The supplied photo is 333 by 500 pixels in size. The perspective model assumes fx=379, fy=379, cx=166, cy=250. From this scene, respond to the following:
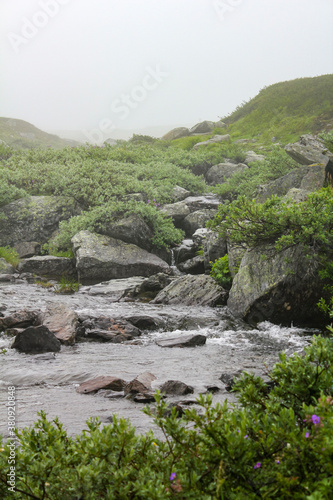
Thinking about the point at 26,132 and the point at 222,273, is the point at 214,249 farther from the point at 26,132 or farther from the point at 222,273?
the point at 26,132

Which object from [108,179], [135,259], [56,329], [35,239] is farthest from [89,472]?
[108,179]

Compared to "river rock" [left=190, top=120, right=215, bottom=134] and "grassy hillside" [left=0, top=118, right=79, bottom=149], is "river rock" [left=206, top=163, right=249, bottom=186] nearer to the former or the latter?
"river rock" [left=190, top=120, right=215, bottom=134]

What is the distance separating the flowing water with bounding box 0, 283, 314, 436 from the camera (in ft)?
17.0

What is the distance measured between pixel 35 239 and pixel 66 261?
3866 mm

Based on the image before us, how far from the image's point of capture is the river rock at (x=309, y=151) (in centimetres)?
1697

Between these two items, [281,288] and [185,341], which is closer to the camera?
[185,341]

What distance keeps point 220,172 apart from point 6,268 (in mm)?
20563

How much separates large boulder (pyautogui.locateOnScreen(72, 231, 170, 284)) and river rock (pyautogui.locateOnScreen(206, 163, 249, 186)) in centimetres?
1558

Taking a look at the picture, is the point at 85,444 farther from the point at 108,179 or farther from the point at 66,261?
the point at 108,179

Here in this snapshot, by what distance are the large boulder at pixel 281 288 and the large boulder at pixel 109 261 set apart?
729 cm

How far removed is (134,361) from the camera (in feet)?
26.0

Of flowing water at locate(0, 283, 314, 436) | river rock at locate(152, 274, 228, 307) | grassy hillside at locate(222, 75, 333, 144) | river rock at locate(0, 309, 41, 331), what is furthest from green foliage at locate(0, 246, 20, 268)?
grassy hillside at locate(222, 75, 333, 144)

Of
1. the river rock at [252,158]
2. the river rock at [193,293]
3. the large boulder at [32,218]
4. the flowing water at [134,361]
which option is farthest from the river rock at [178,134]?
the flowing water at [134,361]

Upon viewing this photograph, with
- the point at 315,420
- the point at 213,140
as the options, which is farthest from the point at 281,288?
the point at 213,140
